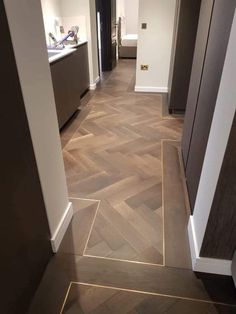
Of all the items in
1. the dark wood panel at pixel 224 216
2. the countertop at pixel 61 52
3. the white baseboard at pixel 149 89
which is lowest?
the white baseboard at pixel 149 89

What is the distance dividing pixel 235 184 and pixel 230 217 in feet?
0.65

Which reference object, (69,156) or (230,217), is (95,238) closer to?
(230,217)

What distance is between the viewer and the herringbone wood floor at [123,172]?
1598 mm

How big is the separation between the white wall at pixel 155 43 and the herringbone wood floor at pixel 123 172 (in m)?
0.55

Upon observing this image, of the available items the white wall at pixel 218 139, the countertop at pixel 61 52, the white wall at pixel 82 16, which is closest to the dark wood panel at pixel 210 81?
the white wall at pixel 218 139

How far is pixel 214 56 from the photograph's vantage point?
4.61 ft

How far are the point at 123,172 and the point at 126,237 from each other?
79cm

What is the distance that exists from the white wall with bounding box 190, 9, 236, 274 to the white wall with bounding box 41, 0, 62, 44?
125 inches

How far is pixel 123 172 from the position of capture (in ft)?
7.55

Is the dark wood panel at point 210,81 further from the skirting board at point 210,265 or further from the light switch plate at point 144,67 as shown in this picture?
the light switch plate at point 144,67

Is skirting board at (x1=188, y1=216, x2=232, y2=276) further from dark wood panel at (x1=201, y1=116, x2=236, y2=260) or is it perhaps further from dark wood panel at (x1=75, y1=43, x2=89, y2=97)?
dark wood panel at (x1=75, y1=43, x2=89, y2=97)

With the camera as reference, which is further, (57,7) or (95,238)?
(57,7)

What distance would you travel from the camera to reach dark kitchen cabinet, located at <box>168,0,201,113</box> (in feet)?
9.61

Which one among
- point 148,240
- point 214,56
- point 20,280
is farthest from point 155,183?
point 20,280
